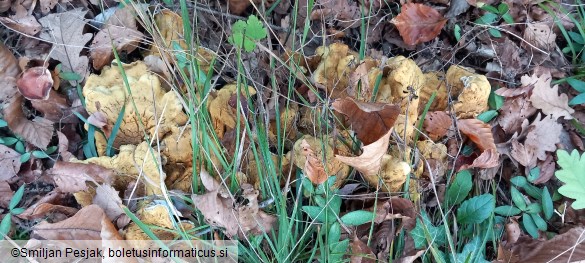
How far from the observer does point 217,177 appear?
207 cm

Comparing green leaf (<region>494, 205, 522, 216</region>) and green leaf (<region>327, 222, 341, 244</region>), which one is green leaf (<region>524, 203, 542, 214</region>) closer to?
green leaf (<region>494, 205, 522, 216</region>)

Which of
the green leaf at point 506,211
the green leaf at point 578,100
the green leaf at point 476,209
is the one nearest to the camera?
the green leaf at point 476,209

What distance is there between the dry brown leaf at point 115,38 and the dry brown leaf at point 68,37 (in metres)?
0.05

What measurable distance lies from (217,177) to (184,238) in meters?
0.28

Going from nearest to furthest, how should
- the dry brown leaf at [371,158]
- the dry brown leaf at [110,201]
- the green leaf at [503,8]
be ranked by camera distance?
1. the dry brown leaf at [371,158]
2. the dry brown leaf at [110,201]
3. the green leaf at [503,8]

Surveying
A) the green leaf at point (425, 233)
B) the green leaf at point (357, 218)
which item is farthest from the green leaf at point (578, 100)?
the green leaf at point (357, 218)

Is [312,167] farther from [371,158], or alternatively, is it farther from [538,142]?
[538,142]

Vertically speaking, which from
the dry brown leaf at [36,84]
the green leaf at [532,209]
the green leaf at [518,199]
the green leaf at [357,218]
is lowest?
the green leaf at [532,209]

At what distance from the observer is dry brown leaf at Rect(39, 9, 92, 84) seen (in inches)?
89.4

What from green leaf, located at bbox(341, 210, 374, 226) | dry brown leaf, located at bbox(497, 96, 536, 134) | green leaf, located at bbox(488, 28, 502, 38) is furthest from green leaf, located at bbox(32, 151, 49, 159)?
green leaf, located at bbox(488, 28, 502, 38)

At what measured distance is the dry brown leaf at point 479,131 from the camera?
7.22 feet

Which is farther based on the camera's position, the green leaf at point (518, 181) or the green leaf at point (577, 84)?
the green leaf at point (577, 84)

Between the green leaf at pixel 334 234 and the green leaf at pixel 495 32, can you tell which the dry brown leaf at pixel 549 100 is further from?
the green leaf at pixel 334 234

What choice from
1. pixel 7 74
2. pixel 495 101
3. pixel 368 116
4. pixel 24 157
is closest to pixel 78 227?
pixel 24 157
